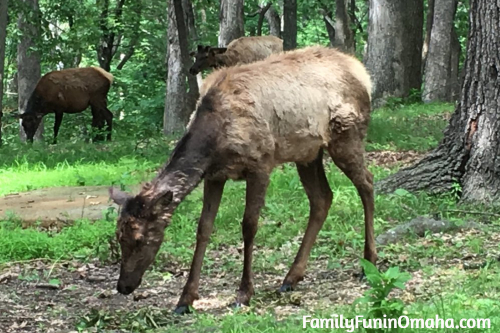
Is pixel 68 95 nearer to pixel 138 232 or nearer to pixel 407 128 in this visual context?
pixel 407 128

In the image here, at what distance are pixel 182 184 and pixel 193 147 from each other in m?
0.28

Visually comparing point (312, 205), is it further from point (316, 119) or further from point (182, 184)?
point (182, 184)

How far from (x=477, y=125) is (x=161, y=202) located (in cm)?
369

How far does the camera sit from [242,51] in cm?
1475

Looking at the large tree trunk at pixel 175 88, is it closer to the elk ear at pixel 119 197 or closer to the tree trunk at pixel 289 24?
the tree trunk at pixel 289 24

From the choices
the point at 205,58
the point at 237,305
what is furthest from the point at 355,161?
the point at 205,58

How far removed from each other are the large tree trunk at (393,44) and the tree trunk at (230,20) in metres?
2.89

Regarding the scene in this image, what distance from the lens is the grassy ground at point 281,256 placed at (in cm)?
510

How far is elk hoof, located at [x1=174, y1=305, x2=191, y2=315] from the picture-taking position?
5527mm

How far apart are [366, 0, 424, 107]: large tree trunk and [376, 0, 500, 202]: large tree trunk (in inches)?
338

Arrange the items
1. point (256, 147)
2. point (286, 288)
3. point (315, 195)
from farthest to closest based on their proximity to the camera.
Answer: point (315, 195) < point (286, 288) < point (256, 147)

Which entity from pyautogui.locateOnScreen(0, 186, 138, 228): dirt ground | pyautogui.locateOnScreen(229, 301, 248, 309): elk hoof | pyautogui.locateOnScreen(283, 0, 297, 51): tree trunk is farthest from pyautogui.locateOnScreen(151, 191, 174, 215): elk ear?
pyautogui.locateOnScreen(283, 0, 297, 51): tree trunk

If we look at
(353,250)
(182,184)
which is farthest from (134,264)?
(353,250)

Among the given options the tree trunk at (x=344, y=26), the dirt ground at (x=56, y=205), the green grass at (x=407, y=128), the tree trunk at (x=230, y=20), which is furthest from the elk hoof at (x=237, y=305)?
the tree trunk at (x=344, y=26)
